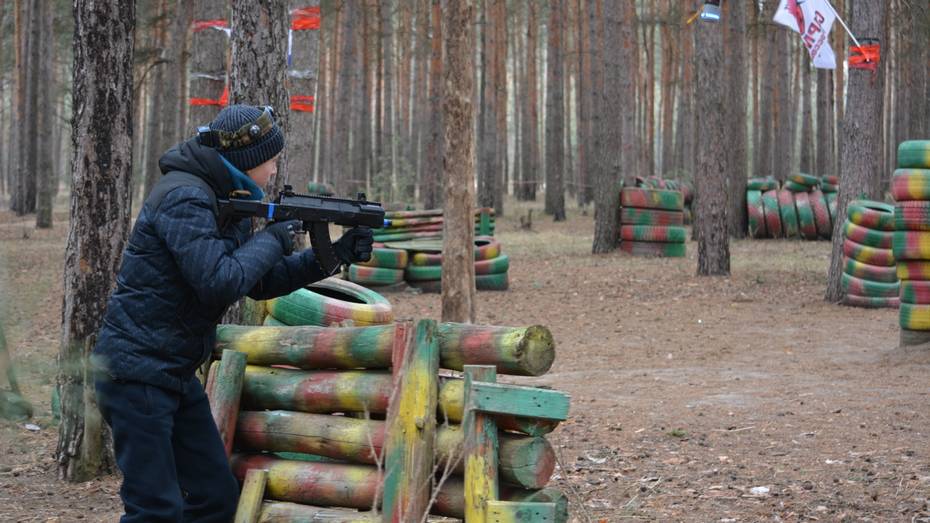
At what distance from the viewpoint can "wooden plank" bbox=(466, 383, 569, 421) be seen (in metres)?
3.84

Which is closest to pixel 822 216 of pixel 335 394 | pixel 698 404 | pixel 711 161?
pixel 711 161

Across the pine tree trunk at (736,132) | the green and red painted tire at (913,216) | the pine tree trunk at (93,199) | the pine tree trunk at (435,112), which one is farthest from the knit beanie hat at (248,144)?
the pine tree trunk at (435,112)

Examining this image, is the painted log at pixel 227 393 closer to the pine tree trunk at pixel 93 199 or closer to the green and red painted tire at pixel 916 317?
the pine tree trunk at pixel 93 199

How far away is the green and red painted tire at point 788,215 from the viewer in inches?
868

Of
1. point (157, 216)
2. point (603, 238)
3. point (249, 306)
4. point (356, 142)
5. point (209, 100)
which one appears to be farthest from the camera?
point (356, 142)

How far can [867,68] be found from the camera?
12.5 m

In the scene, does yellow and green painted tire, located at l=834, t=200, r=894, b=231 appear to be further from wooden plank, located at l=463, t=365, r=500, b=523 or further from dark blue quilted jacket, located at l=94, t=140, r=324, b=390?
dark blue quilted jacket, located at l=94, t=140, r=324, b=390

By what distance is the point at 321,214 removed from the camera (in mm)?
3957

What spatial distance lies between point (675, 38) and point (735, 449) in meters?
37.1

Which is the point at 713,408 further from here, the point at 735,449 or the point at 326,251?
the point at 326,251

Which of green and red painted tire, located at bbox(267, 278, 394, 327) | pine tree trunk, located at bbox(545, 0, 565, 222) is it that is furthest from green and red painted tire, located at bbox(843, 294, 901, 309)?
pine tree trunk, located at bbox(545, 0, 565, 222)

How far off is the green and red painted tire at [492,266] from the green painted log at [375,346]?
9.74 m

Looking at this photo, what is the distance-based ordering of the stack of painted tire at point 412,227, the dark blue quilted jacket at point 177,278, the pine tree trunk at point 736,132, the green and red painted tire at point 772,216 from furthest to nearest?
the green and red painted tire at point 772,216 → the pine tree trunk at point 736,132 → the stack of painted tire at point 412,227 → the dark blue quilted jacket at point 177,278

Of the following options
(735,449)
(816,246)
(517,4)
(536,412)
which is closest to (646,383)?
(735,449)
